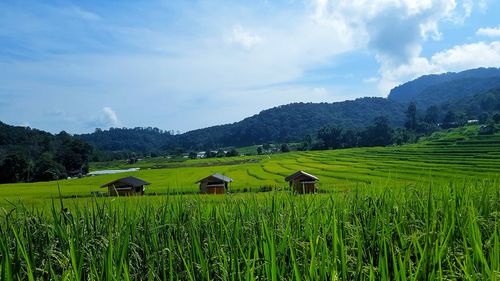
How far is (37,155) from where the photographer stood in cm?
8038

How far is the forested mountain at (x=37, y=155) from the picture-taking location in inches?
2461

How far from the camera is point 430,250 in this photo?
7.48 feet

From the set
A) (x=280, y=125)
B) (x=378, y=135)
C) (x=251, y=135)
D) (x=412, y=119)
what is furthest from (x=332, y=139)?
(x=280, y=125)

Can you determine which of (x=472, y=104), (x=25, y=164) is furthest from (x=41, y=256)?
(x=472, y=104)

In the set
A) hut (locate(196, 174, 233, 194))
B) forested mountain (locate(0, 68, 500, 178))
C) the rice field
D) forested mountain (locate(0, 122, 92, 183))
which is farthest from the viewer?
forested mountain (locate(0, 68, 500, 178))

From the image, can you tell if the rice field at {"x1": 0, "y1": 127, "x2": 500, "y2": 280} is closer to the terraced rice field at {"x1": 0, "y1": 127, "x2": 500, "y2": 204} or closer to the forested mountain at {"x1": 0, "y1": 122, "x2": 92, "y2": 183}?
the terraced rice field at {"x1": 0, "y1": 127, "x2": 500, "y2": 204}

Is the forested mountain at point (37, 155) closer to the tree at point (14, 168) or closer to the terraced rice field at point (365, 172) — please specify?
the tree at point (14, 168)

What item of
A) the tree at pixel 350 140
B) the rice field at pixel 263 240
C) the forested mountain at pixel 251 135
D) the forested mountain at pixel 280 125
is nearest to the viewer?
the rice field at pixel 263 240

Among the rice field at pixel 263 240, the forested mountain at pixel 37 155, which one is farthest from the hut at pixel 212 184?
the forested mountain at pixel 37 155

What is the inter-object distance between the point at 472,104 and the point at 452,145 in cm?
8437

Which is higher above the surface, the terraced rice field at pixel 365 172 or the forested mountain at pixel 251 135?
the forested mountain at pixel 251 135

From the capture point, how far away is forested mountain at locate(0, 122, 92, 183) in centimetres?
6250

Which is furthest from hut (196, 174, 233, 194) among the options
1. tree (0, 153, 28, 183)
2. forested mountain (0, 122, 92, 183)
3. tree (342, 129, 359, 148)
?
tree (342, 129, 359, 148)

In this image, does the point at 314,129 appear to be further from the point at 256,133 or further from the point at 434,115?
the point at 434,115
